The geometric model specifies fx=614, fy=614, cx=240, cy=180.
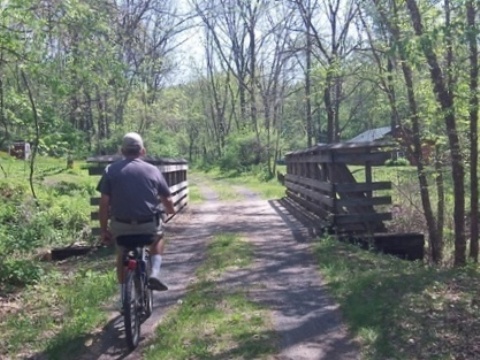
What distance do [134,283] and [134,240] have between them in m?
0.36

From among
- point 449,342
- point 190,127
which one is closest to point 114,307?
point 449,342

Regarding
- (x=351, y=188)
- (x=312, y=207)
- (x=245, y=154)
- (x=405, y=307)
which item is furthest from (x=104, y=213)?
(x=245, y=154)

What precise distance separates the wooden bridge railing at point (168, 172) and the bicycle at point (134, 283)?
4849mm

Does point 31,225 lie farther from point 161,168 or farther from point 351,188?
point 351,188

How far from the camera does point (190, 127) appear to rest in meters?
78.8

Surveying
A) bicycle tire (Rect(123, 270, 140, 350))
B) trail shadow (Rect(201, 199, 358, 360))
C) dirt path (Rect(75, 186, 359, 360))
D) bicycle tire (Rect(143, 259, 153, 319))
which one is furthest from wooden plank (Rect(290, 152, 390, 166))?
bicycle tire (Rect(123, 270, 140, 350))

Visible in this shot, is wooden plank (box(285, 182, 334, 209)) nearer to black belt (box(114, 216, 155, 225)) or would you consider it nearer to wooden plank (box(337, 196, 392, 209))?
wooden plank (box(337, 196, 392, 209))

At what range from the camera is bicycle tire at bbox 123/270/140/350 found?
4.89 metres

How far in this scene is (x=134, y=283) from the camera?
5.13m

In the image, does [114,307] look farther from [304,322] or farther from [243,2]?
[243,2]

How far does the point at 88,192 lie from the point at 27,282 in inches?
444

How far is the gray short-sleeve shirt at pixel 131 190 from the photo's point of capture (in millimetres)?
5133

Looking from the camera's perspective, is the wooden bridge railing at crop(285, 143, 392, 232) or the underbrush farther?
the wooden bridge railing at crop(285, 143, 392, 232)

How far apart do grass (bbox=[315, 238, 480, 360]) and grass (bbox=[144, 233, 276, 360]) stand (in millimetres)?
844
